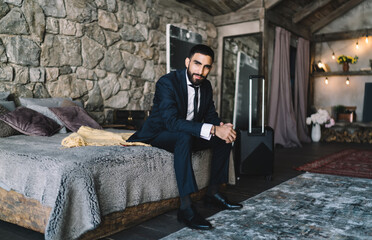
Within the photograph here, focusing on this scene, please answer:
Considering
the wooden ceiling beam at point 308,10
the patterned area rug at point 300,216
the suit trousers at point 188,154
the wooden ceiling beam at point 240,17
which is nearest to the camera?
the patterned area rug at point 300,216

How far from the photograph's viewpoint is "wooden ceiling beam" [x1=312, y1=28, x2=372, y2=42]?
6.90m

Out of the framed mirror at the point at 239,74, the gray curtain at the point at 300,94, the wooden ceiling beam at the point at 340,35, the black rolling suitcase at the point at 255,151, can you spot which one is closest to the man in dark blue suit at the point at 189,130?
the black rolling suitcase at the point at 255,151

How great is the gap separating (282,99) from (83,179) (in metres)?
5.20

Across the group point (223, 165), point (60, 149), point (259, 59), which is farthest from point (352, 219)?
point (259, 59)

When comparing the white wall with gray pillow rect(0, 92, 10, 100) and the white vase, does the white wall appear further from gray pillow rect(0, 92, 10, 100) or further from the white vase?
gray pillow rect(0, 92, 10, 100)

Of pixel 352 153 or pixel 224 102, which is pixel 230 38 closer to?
pixel 224 102

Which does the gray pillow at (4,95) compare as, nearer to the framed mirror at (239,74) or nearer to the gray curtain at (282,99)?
the framed mirror at (239,74)

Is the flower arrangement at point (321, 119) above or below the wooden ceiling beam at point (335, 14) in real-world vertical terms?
below

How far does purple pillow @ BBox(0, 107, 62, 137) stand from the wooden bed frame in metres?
1.03

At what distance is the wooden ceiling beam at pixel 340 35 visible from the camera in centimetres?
690

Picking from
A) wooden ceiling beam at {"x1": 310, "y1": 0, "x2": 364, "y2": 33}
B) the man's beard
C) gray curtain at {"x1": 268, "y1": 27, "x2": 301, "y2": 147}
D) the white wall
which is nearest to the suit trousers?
the man's beard

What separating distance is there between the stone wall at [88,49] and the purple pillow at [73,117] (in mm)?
494

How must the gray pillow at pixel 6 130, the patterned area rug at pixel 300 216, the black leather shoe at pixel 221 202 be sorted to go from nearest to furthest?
the patterned area rug at pixel 300 216, the black leather shoe at pixel 221 202, the gray pillow at pixel 6 130

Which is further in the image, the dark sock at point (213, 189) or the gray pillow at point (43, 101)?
the gray pillow at point (43, 101)
